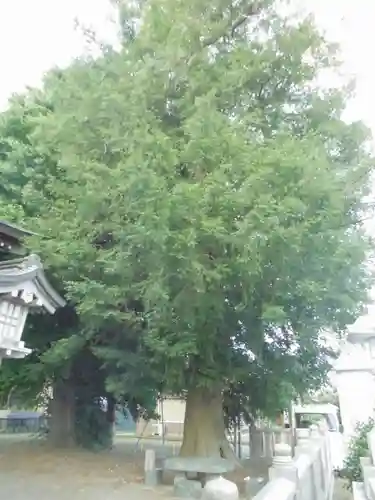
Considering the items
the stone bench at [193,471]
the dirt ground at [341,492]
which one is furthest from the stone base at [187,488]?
the dirt ground at [341,492]

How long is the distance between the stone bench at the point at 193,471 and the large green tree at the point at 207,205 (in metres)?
0.60

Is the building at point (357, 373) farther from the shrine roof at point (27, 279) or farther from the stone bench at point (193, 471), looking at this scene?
the shrine roof at point (27, 279)

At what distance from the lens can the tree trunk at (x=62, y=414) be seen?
1458 centimetres

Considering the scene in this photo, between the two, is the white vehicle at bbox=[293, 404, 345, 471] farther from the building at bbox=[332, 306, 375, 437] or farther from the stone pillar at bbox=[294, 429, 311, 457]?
the building at bbox=[332, 306, 375, 437]

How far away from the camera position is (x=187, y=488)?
10023 mm

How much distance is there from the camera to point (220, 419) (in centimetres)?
1190

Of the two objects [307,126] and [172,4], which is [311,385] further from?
[172,4]

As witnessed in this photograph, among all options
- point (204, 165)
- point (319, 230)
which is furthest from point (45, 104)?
point (319, 230)

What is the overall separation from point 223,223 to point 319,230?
174 centimetres

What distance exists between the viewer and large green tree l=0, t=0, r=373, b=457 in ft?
29.2

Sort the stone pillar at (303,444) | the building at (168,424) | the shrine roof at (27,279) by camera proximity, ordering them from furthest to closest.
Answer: the building at (168,424)
the stone pillar at (303,444)
the shrine roof at (27,279)

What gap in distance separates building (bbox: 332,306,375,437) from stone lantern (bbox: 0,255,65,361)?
6824 millimetres

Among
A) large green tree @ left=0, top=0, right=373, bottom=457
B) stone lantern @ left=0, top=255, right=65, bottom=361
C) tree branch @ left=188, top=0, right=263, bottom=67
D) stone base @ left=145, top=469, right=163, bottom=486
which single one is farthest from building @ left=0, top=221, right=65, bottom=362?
tree branch @ left=188, top=0, right=263, bottom=67

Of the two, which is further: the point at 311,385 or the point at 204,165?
the point at 311,385
